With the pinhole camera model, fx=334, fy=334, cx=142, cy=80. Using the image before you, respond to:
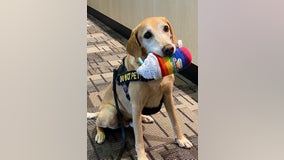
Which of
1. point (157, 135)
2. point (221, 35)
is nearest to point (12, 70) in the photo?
point (221, 35)

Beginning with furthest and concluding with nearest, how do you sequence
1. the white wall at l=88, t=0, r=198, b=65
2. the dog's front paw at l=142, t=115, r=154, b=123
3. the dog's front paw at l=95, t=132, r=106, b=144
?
1. the white wall at l=88, t=0, r=198, b=65
2. the dog's front paw at l=142, t=115, r=154, b=123
3. the dog's front paw at l=95, t=132, r=106, b=144

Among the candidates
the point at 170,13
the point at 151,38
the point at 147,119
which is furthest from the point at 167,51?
the point at 170,13

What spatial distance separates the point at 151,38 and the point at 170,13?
131cm

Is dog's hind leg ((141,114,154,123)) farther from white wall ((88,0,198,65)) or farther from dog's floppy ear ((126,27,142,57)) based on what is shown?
white wall ((88,0,198,65))

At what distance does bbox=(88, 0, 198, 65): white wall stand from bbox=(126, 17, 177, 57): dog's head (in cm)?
87

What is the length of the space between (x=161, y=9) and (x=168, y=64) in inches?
64.3

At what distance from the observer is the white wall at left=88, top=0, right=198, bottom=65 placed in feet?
8.49

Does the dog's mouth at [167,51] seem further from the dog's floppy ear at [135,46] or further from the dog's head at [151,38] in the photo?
the dog's floppy ear at [135,46]

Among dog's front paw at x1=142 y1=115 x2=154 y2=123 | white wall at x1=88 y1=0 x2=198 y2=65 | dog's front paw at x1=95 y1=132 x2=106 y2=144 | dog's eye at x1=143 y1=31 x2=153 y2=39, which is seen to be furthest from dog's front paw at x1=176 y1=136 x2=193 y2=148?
white wall at x1=88 y1=0 x2=198 y2=65

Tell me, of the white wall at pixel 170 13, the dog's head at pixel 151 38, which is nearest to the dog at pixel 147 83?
the dog's head at pixel 151 38

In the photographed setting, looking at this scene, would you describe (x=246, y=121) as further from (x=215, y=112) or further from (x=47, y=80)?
(x=47, y=80)

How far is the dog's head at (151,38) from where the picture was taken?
1.64 metres

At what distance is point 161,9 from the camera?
309cm

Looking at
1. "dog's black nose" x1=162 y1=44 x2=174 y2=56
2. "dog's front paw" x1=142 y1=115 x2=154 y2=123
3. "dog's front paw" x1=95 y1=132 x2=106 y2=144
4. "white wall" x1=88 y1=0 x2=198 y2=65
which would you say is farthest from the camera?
"white wall" x1=88 y1=0 x2=198 y2=65
